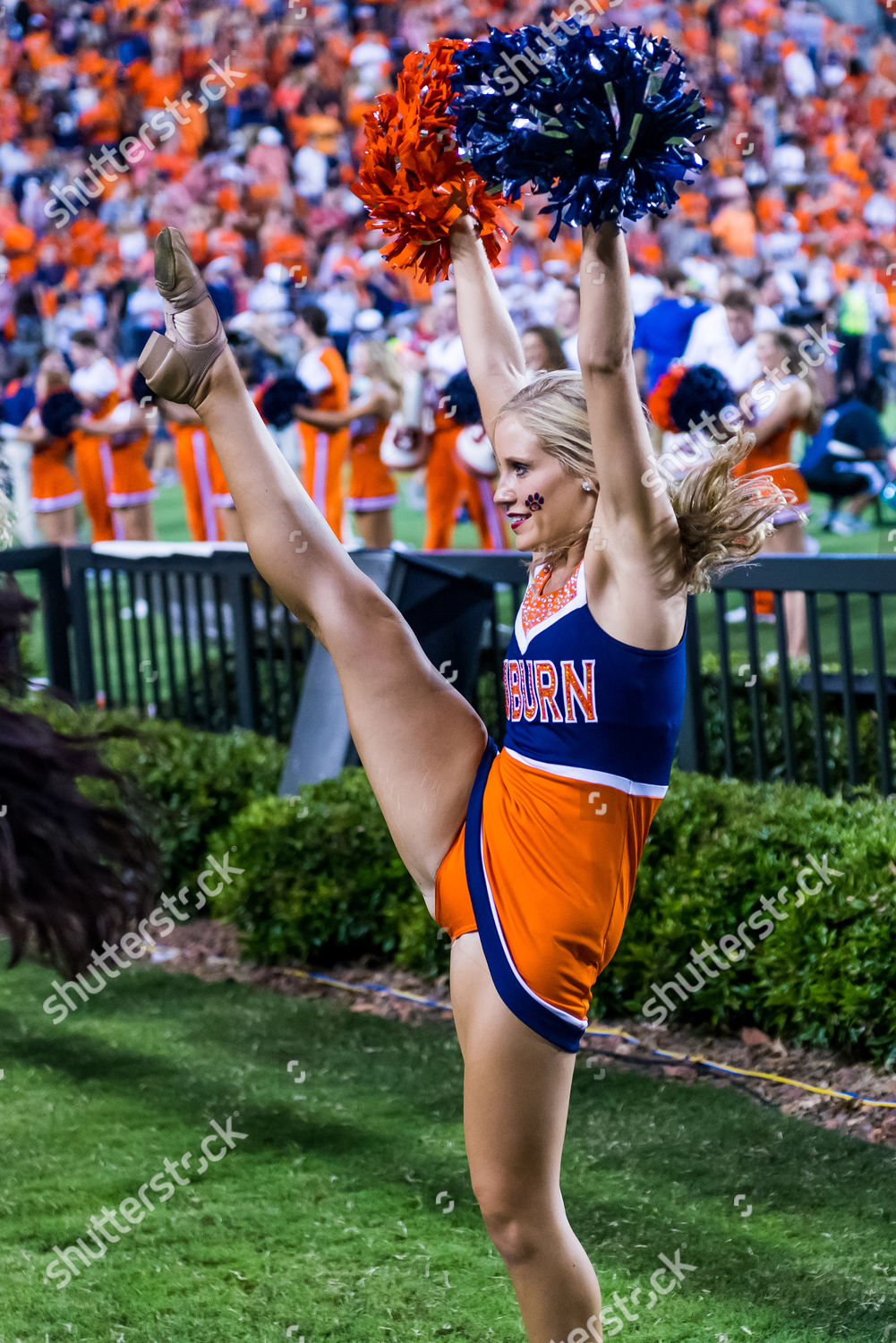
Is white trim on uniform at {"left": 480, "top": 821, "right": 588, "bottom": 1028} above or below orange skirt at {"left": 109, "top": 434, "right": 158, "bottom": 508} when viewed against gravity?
below

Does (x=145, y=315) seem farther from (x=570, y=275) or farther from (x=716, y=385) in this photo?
(x=716, y=385)

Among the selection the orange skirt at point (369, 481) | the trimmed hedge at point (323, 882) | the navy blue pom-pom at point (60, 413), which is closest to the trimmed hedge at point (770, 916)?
the trimmed hedge at point (323, 882)

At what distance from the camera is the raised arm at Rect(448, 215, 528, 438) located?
2.46 metres

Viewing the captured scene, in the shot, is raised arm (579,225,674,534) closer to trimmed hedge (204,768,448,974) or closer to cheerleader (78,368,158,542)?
trimmed hedge (204,768,448,974)

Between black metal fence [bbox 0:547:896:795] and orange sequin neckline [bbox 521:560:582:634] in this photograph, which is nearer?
orange sequin neckline [bbox 521:560:582:634]

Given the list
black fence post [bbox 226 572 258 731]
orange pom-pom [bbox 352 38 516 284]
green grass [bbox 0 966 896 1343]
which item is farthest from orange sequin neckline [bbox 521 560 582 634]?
black fence post [bbox 226 572 258 731]

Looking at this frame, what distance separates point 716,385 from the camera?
6059 millimetres

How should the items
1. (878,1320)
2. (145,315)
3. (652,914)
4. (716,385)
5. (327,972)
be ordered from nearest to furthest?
(878,1320)
(652,914)
(327,972)
(716,385)
(145,315)

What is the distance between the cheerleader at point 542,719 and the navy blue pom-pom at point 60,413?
8.79 m

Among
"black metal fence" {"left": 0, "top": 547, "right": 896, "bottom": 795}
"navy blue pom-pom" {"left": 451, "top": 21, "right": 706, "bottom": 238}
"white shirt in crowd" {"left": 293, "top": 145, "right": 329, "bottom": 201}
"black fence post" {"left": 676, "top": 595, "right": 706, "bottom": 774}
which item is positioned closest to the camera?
"navy blue pom-pom" {"left": 451, "top": 21, "right": 706, "bottom": 238}

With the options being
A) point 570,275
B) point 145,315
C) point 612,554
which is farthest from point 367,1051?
point 145,315

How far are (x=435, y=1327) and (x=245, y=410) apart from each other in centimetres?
168

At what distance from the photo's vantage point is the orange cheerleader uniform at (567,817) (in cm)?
196

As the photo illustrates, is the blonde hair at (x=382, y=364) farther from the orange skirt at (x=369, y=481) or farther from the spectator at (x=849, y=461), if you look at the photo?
the spectator at (x=849, y=461)
